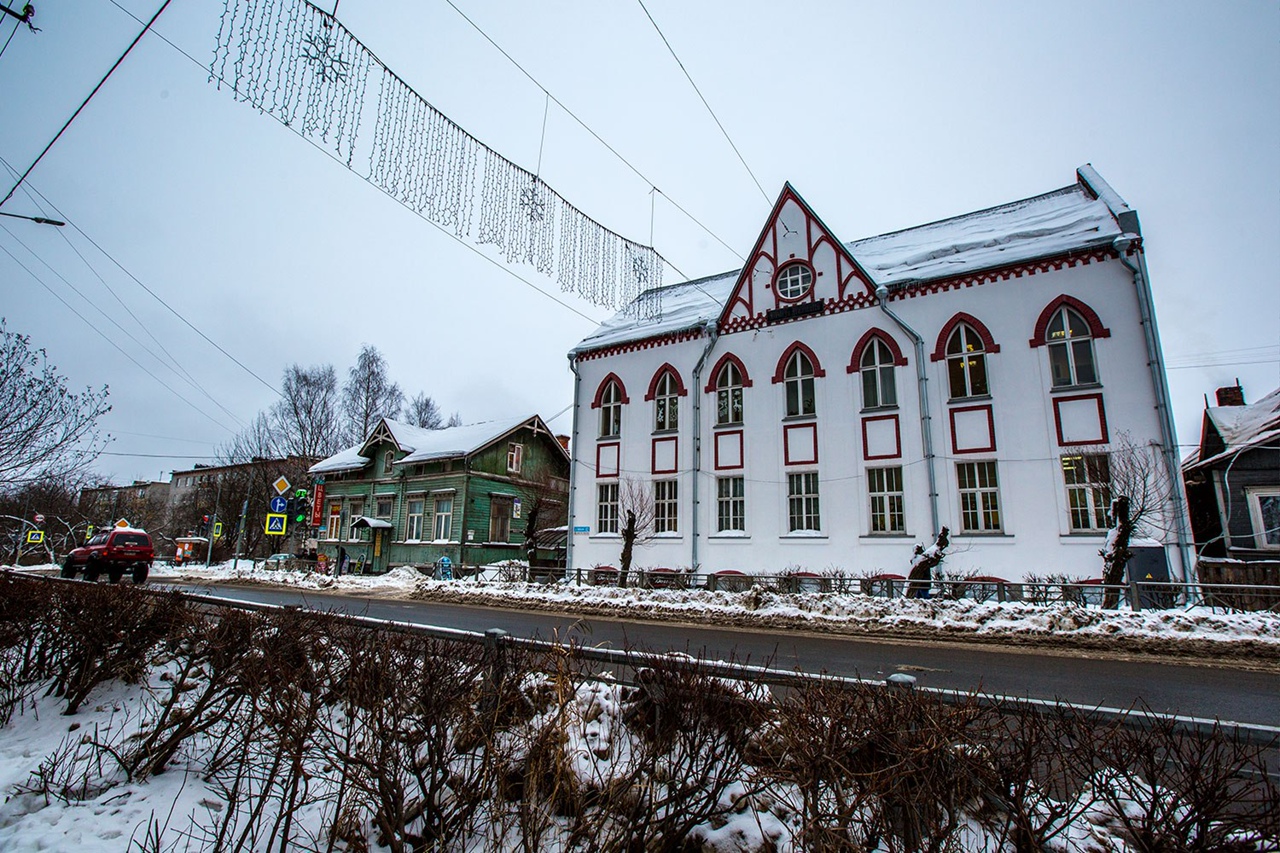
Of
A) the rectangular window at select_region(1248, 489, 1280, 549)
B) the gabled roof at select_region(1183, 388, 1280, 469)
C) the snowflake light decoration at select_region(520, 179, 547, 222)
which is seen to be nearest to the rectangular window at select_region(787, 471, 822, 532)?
the snowflake light decoration at select_region(520, 179, 547, 222)

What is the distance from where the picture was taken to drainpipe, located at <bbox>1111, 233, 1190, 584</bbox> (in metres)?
15.4

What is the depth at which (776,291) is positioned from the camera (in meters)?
23.0

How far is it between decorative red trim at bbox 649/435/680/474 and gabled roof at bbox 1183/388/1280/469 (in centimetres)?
2022

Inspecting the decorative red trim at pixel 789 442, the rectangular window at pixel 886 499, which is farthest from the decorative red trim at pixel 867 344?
the rectangular window at pixel 886 499

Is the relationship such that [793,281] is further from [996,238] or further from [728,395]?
[996,238]

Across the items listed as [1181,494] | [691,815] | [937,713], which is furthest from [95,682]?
[1181,494]

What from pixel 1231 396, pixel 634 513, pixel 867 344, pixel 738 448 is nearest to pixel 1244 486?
pixel 1231 396

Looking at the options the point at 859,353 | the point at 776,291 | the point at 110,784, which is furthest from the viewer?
the point at 776,291

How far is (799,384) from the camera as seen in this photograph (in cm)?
2186

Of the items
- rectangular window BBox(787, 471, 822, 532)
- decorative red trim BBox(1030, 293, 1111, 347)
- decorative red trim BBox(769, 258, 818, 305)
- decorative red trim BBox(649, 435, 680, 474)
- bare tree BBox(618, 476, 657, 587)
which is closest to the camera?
decorative red trim BBox(1030, 293, 1111, 347)

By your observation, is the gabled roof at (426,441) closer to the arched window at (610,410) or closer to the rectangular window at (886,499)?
the arched window at (610,410)

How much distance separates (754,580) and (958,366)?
919 centimetres

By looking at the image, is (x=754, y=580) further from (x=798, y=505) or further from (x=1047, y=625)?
(x=1047, y=625)

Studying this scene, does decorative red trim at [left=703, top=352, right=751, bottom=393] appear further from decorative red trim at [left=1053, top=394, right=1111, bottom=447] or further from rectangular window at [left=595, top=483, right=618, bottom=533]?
decorative red trim at [left=1053, top=394, right=1111, bottom=447]
